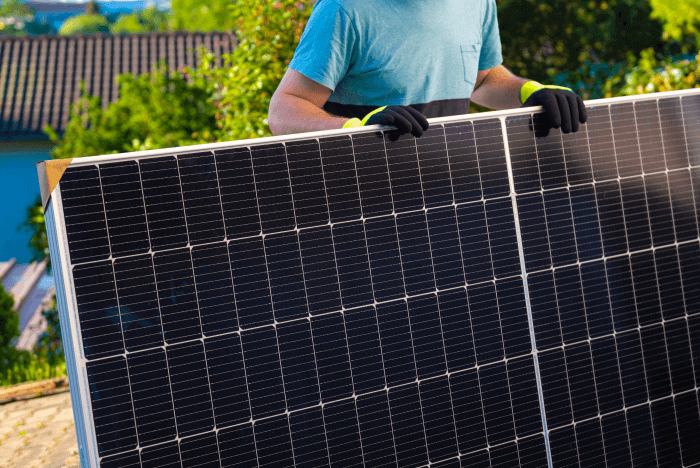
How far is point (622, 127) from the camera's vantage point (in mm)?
3217

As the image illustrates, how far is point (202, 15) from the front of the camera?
153 ft

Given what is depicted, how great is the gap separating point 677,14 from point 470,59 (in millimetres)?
10354

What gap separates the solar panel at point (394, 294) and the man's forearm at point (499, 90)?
2.15 feet

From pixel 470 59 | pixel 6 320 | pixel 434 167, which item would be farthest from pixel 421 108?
pixel 6 320

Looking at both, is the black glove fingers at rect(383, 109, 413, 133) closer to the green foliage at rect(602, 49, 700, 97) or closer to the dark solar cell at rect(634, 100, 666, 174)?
the dark solar cell at rect(634, 100, 666, 174)

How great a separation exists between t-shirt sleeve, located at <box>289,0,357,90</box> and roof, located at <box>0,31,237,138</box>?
23158 millimetres

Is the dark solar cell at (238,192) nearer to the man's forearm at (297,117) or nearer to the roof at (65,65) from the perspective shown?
the man's forearm at (297,117)

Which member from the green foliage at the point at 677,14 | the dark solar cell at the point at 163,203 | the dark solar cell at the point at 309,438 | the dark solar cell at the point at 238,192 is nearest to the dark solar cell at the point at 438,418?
the dark solar cell at the point at 309,438

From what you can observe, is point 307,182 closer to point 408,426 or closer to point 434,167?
point 434,167

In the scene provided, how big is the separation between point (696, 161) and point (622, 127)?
53 centimetres

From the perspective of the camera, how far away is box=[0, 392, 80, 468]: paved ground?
5.84 metres

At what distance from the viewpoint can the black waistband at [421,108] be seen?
11.3 ft

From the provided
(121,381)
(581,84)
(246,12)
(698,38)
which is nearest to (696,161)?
(121,381)

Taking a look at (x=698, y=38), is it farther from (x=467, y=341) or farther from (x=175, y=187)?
(x=175, y=187)
